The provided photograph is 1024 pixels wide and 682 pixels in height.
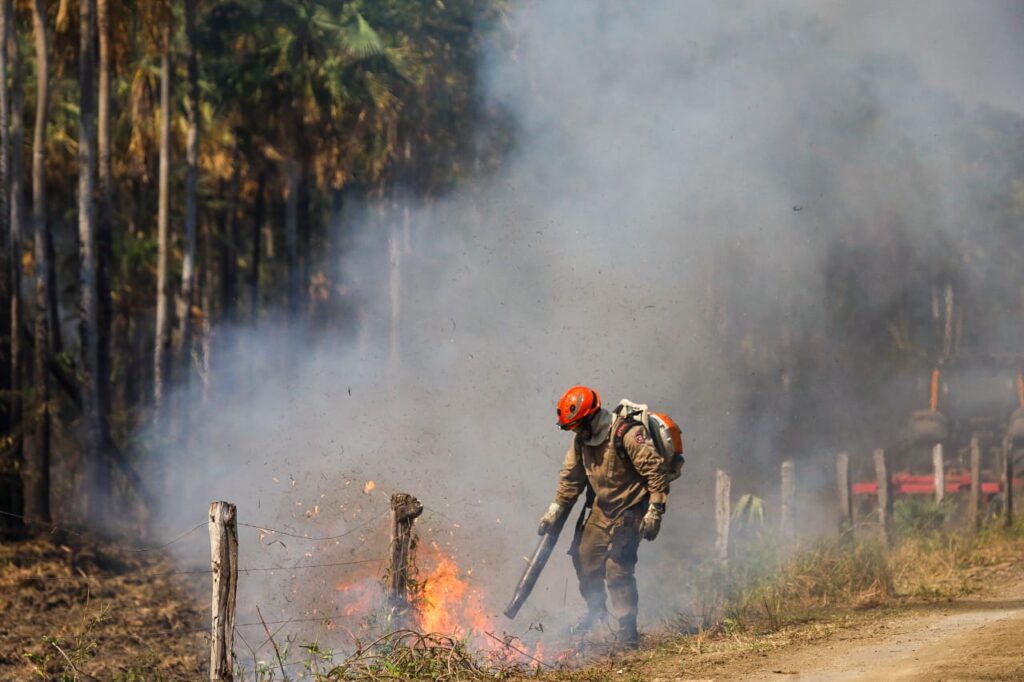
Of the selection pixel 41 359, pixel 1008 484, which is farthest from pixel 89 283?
pixel 1008 484

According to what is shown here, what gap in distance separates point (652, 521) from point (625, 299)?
9796 millimetres

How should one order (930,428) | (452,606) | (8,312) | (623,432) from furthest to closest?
(930,428) < (8,312) < (452,606) < (623,432)

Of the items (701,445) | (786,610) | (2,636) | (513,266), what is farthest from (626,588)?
(701,445)

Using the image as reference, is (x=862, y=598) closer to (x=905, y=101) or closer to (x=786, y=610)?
(x=786, y=610)

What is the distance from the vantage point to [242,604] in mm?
12773

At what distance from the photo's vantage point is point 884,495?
13.9 metres

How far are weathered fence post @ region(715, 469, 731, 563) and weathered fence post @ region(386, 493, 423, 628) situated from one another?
4.37m

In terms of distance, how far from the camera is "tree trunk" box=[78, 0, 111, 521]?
18.7 metres

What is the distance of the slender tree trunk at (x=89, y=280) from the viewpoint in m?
18.7

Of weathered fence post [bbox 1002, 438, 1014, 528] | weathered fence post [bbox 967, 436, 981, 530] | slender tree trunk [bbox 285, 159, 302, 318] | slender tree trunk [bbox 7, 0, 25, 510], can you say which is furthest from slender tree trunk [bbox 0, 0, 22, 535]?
weathered fence post [bbox 1002, 438, 1014, 528]

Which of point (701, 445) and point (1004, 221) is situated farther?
point (1004, 221)

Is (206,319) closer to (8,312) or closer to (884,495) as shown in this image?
(8,312)

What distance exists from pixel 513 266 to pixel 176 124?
37.2 feet

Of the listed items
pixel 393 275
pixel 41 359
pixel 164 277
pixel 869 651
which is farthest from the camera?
pixel 393 275
